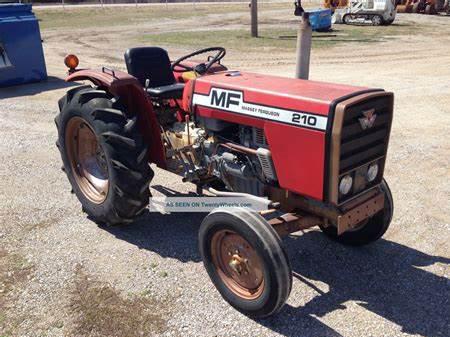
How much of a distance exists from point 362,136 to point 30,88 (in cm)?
822

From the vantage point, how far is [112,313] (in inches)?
124

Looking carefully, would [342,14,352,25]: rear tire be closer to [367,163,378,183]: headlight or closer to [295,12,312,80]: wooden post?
[295,12,312,80]: wooden post

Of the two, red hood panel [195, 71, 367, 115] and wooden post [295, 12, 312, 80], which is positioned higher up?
wooden post [295, 12, 312, 80]

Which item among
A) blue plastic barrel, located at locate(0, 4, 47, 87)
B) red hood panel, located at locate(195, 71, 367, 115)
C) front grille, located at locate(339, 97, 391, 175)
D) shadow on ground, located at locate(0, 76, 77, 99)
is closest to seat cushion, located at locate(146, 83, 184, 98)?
red hood panel, located at locate(195, 71, 367, 115)

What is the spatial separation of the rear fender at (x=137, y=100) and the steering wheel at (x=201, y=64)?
540 mm

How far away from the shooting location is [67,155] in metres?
4.46

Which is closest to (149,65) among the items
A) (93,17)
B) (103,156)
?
(103,156)

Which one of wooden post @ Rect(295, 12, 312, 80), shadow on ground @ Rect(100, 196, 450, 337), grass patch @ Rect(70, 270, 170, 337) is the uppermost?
wooden post @ Rect(295, 12, 312, 80)

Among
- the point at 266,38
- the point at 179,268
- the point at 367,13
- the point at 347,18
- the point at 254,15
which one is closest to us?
the point at 179,268

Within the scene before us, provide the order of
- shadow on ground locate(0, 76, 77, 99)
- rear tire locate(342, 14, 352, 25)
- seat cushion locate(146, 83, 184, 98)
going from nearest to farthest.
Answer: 1. seat cushion locate(146, 83, 184, 98)
2. shadow on ground locate(0, 76, 77, 99)
3. rear tire locate(342, 14, 352, 25)

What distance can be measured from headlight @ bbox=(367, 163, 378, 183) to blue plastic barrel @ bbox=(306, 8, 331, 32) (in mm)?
15467

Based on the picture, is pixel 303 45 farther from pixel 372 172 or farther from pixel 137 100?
pixel 137 100

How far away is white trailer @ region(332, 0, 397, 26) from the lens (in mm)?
20312

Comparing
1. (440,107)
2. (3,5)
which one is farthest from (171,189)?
(3,5)
